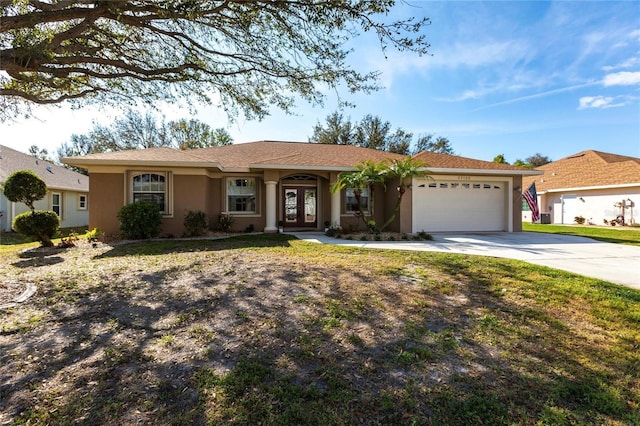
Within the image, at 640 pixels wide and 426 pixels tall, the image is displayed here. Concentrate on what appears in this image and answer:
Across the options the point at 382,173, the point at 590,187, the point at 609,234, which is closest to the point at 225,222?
the point at 382,173

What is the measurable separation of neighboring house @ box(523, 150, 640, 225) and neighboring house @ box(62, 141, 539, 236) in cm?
815

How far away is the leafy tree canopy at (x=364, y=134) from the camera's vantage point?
31125mm

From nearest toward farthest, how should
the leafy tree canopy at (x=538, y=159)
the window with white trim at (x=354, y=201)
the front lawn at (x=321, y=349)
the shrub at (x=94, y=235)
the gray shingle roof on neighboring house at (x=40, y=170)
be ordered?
the front lawn at (x=321, y=349), the shrub at (x=94, y=235), the window with white trim at (x=354, y=201), the gray shingle roof on neighboring house at (x=40, y=170), the leafy tree canopy at (x=538, y=159)

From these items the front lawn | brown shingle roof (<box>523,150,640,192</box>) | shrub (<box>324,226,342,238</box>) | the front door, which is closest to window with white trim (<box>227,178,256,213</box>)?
the front door

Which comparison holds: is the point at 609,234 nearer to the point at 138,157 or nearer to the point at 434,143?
the point at 138,157

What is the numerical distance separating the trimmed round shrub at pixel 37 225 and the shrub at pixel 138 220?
1917mm

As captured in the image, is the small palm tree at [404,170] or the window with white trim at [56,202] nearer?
the small palm tree at [404,170]

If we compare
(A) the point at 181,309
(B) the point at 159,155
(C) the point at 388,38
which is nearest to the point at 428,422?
(A) the point at 181,309

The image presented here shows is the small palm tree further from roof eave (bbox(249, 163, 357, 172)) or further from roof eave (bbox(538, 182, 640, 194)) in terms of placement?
roof eave (bbox(538, 182, 640, 194))

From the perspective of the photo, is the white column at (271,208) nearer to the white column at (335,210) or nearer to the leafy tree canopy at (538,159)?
the white column at (335,210)

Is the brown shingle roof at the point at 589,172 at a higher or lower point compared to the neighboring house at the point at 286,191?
higher

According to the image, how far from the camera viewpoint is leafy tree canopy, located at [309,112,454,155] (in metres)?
31.1

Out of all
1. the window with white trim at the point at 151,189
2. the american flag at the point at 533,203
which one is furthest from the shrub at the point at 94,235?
the american flag at the point at 533,203

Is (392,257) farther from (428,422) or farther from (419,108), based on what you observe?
(419,108)
